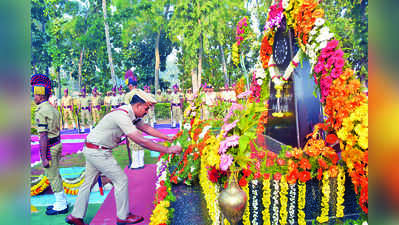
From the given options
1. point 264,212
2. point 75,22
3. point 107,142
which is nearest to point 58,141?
point 107,142

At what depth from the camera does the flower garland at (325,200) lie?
321 centimetres

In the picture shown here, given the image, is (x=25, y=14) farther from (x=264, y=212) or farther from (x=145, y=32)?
(x=145, y=32)

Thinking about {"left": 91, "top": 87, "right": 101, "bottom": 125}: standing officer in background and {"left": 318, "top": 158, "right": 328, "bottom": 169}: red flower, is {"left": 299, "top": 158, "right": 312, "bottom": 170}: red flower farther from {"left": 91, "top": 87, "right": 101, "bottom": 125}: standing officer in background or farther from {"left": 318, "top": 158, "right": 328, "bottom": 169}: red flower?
{"left": 91, "top": 87, "right": 101, "bottom": 125}: standing officer in background

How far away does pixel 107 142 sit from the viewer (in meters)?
3.83

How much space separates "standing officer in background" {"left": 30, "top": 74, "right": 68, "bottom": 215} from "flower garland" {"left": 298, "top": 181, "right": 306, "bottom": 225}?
390cm

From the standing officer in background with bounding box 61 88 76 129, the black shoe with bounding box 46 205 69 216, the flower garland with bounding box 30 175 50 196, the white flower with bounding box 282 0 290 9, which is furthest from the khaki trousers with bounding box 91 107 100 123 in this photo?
the white flower with bounding box 282 0 290 9

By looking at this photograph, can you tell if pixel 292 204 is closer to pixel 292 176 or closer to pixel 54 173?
pixel 292 176

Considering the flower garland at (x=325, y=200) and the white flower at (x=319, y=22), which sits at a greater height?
the white flower at (x=319, y=22)

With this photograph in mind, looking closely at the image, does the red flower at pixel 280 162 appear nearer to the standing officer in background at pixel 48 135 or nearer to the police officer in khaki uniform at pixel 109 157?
the police officer in khaki uniform at pixel 109 157

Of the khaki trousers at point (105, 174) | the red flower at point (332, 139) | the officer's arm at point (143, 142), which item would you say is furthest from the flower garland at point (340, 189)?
A: the khaki trousers at point (105, 174)

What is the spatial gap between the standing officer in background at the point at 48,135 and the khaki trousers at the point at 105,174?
909 mm

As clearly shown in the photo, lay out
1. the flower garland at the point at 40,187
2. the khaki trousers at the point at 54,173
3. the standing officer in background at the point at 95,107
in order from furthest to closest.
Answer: the standing officer in background at the point at 95,107 → the flower garland at the point at 40,187 → the khaki trousers at the point at 54,173

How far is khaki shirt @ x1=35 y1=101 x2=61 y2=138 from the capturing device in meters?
4.33

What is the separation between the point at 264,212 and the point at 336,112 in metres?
1.54
